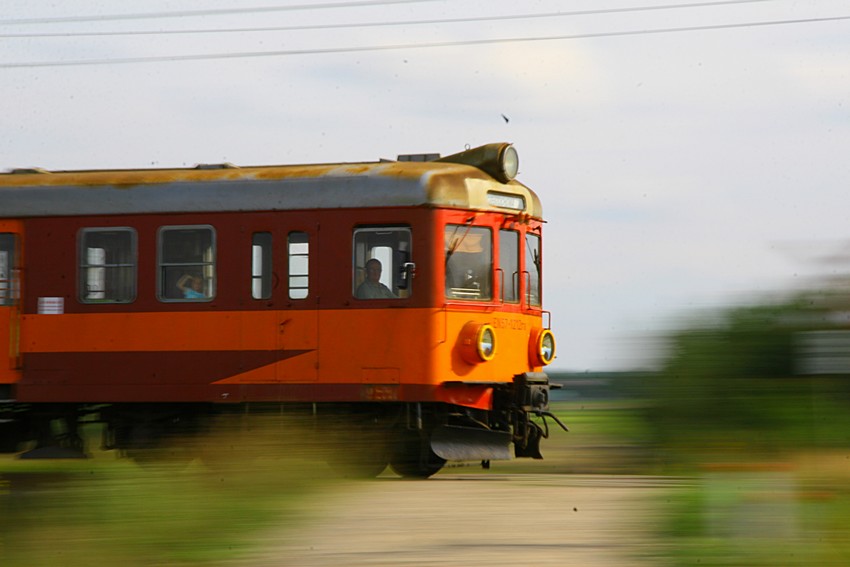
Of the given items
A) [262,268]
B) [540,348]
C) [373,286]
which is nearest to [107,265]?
[262,268]

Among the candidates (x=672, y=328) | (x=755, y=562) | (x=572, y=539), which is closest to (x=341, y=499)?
(x=572, y=539)

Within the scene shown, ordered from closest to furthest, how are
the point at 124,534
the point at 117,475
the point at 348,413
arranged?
1. the point at 124,534
2. the point at 117,475
3. the point at 348,413

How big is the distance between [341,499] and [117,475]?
2.19 m

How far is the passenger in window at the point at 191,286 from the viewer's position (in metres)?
14.2

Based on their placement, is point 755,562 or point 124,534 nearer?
point 755,562

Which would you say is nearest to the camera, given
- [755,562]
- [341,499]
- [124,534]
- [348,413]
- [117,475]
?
[755,562]

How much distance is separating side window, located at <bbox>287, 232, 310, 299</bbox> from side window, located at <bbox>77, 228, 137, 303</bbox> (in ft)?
5.80

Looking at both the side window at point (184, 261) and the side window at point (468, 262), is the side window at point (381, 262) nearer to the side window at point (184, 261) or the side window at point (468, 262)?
the side window at point (468, 262)

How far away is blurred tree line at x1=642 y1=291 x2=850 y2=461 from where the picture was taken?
7.56m

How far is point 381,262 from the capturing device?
13.8 m

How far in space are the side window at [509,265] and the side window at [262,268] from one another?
8.04 ft

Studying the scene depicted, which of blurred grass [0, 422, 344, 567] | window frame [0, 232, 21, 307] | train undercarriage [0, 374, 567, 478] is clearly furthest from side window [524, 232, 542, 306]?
blurred grass [0, 422, 344, 567]

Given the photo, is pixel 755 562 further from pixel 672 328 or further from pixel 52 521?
pixel 52 521

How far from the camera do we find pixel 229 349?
1409 cm
